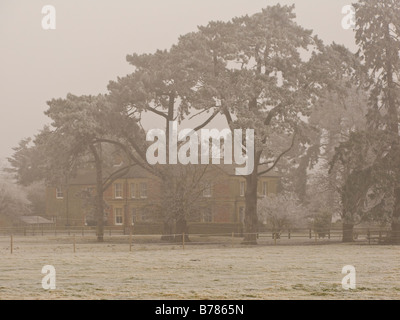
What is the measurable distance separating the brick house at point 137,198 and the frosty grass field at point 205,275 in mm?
24639

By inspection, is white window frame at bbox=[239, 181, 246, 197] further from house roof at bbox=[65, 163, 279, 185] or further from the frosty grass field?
the frosty grass field

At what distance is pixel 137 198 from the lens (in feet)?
276

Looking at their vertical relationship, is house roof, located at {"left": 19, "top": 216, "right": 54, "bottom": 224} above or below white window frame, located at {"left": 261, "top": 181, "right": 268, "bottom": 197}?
below

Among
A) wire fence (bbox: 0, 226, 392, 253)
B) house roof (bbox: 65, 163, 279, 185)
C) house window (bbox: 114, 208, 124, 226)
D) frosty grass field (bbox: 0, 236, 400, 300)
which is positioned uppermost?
house roof (bbox: 65, 163, 279, 185)

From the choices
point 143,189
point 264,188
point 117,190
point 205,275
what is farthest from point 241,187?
point 205,275

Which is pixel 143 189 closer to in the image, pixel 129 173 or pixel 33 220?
pixel 129 173

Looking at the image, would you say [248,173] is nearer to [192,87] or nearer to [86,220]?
[192,87]

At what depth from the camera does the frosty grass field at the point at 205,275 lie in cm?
2073

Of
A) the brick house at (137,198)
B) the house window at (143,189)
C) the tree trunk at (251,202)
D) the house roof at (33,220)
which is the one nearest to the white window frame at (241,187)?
the brick house at (137,198)

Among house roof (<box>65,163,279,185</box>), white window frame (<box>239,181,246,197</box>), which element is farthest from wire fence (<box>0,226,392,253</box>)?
white window frame (<box>239,181,246,197</box>)

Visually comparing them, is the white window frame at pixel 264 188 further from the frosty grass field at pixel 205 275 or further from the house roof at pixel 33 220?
the frosty grass field at pixel 205 275

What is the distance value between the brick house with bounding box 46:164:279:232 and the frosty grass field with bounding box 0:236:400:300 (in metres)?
24.6

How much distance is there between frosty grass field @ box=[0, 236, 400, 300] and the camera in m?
20.7
